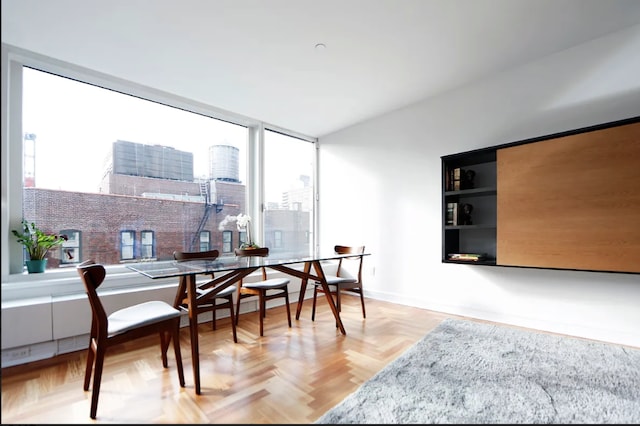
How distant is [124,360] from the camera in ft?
7.43

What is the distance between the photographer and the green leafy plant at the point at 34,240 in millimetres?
2506

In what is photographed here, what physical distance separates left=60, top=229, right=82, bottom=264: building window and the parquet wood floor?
0.88 m

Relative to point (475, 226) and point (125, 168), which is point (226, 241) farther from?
point (475, 226)

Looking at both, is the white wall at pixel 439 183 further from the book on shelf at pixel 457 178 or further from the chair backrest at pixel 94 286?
the chair backrest at pixel 94 286

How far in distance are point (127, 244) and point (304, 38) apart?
2.72 meters

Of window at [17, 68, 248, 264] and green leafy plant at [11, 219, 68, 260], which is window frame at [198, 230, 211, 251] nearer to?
window at [17, 68, 248, 264]

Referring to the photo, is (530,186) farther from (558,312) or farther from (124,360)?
(124,360)

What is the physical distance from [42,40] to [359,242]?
4.01 metres

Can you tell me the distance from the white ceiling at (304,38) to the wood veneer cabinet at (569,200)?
0.90m

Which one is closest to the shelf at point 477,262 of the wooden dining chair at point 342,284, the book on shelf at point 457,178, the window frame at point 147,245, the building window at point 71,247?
the book on shelf at point 457,178

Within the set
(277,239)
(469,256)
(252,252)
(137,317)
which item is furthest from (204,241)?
(469,256)

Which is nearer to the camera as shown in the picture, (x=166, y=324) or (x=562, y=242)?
(x=166, y=324)

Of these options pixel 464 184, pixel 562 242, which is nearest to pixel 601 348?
pixel 562 242

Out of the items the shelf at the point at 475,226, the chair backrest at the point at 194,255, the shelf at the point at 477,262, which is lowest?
the shelf at the point at 477,262
